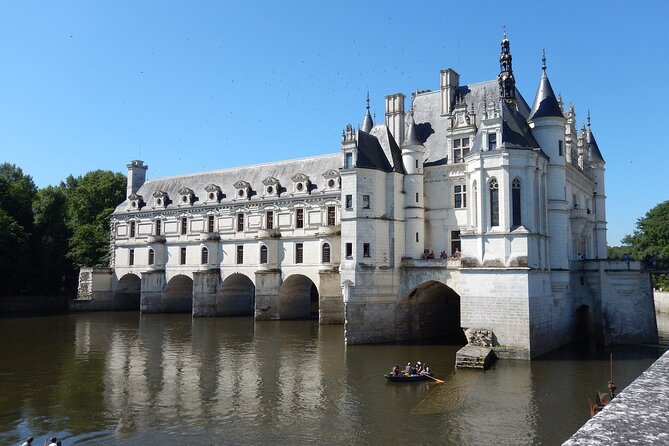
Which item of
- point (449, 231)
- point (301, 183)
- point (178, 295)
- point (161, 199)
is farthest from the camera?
point (161, 199)

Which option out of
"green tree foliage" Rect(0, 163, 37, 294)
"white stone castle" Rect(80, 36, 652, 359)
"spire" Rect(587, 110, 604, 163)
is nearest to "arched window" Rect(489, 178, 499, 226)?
"white stone castle" Rect(80, 36, 652, 359)

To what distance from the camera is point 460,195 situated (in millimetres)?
31578

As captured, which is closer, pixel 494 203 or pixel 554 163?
pixel 494 203

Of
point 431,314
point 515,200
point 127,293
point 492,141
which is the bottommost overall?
point 431,314

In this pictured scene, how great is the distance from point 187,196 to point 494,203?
105ft

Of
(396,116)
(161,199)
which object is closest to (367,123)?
(396,116)

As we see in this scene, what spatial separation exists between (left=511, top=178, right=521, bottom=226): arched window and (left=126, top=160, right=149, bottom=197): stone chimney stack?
4248 cm

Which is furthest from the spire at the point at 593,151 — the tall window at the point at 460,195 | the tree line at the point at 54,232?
the tree line at the point at 54,232

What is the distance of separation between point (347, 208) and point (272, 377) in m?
11.7

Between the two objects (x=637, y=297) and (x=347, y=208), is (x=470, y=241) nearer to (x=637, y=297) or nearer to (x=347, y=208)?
(x=347, y=208)

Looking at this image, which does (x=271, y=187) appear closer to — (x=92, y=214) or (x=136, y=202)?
(x=136, y=202)

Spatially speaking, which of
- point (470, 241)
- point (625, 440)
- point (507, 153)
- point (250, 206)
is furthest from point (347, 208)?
point (625, 440)

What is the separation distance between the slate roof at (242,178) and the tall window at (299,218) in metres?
1.92

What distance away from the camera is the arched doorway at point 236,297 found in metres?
46.9
